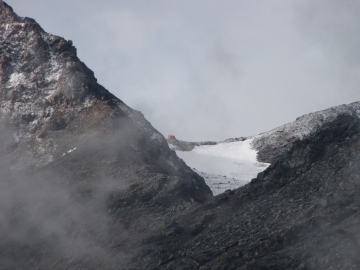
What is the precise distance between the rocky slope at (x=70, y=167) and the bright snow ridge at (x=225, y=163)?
142 inches

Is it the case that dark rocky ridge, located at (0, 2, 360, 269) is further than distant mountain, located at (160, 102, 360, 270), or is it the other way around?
dark rocky ridge, located at (0, 2, 360, 269)

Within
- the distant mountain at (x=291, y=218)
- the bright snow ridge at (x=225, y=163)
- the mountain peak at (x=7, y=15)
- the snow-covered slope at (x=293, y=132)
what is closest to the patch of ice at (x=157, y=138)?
the bright snow ridge at (x=225, y=163)

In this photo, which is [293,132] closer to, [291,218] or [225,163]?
[225,163]

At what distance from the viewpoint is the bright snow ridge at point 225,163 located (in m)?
65.8

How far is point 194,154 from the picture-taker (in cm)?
7938

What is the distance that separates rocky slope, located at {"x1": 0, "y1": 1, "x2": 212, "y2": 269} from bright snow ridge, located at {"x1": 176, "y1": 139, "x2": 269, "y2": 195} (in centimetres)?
361

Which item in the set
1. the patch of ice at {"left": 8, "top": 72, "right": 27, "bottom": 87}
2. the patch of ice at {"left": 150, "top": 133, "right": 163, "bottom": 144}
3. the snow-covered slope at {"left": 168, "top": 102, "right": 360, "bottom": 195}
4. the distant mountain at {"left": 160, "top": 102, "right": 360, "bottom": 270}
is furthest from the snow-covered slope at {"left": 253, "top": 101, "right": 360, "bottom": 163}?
the patch of ice at {"left": 8, "top": 72, "right": 27, "bottom": 87}

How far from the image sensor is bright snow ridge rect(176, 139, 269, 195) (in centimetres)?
6575

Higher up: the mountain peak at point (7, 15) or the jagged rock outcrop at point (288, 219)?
the mountain peak at point (7, 15)

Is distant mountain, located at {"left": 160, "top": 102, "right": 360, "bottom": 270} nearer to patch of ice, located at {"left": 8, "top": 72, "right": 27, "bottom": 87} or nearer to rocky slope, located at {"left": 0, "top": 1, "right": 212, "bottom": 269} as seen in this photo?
rocky slope, located at {"left": 0, "top": 1, "right": 212, "bottom": 269}

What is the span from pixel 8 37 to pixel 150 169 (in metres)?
22.7

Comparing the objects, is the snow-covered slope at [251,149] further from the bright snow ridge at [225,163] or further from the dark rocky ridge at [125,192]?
the dark rocky ridge at [125,192]

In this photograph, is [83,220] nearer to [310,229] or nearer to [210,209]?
[210,209]

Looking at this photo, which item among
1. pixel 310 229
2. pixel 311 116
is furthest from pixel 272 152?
pixel 310 229
